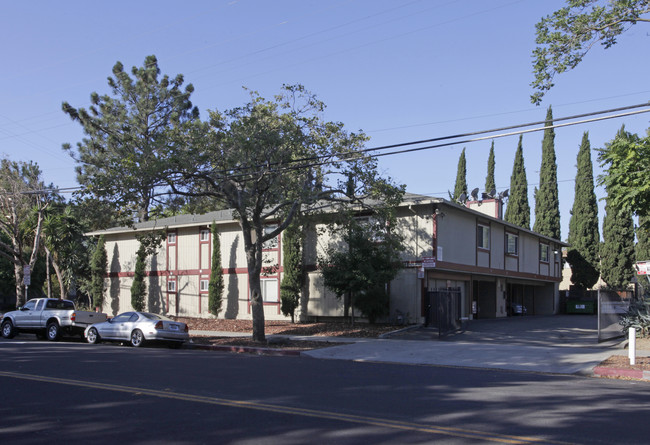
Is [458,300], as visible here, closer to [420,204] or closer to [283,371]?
[420,204]

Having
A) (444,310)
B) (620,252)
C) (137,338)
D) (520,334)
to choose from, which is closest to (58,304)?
(137,338)

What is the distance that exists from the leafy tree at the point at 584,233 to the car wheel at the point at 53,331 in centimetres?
3689

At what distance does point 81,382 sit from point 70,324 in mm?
13047

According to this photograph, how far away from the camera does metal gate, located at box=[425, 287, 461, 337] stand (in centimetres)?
2281

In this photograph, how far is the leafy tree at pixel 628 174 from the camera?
15922mm

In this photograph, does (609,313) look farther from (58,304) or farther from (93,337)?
(58,304)

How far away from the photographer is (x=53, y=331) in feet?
76.9

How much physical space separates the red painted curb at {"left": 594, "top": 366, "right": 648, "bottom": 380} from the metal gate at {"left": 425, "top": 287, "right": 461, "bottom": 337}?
851 cm

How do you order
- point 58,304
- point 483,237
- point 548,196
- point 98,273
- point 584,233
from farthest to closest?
point 548,196
point 584,233
point 98,273
point 483,237
point 58,304

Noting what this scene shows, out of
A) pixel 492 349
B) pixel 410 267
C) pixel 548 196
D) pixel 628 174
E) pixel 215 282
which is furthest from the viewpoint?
pixel 548 196

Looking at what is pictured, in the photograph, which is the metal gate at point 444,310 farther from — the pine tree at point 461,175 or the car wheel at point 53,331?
the pine tree at point 461,175

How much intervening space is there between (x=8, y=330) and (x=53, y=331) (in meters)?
2.75

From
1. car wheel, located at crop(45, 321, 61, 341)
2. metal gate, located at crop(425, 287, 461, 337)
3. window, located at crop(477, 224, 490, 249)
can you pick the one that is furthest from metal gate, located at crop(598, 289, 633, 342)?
car wheel, located at crop(45, 321, 61, 341)

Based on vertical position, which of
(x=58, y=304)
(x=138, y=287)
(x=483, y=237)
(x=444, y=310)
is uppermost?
(x=483, y=237)
